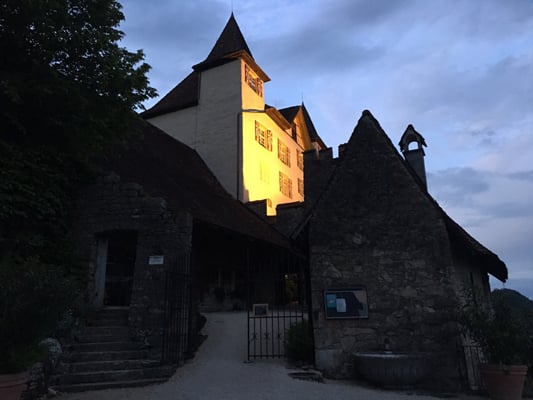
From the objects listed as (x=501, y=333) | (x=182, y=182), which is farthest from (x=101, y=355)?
(x=182, y=182)

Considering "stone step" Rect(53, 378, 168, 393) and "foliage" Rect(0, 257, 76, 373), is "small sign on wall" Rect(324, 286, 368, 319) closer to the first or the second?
"stone step" Rect(53, 378, 168, 393)

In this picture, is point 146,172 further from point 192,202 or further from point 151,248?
point 151,248

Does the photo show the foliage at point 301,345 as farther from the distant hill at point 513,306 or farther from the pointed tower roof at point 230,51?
the pointed tower roof at point 230,51

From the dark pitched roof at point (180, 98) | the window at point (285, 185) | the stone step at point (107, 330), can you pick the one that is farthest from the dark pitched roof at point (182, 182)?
the window at point (285, 185)

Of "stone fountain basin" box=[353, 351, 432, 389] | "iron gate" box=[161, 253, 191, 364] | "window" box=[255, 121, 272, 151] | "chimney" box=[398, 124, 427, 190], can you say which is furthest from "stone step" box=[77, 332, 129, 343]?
"window" box=[255, 121, 272, 151]

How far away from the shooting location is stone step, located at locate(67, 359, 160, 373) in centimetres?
725

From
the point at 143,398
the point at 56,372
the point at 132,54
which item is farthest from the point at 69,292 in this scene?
the point at 132,54

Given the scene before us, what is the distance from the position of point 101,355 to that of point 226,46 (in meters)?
19.2

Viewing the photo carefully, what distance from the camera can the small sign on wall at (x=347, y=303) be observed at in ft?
26.2

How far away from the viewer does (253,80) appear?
23203 millimetres

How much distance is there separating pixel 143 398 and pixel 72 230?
16.2 feet

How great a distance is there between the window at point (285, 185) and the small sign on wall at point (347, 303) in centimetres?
1683

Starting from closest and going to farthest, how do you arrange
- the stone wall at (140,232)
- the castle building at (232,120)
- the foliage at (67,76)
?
the foliage at (67,76) → the stone wall at (140,232) → the castle building at (232,120)

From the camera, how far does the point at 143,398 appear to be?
6.20 meters
